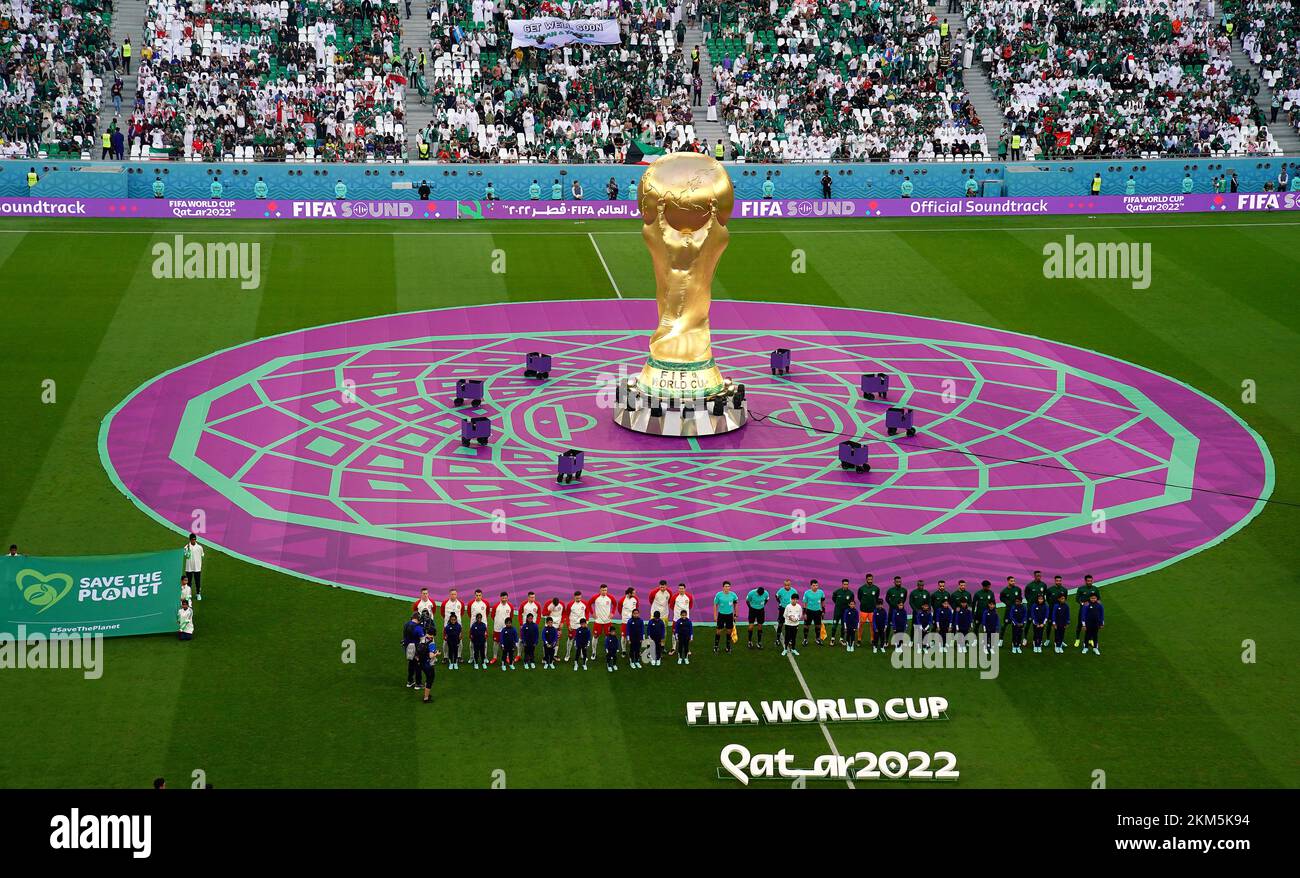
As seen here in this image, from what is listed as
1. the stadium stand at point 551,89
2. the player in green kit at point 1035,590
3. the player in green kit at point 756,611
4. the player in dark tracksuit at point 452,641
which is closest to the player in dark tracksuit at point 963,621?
the player in green kit at point 1035,590

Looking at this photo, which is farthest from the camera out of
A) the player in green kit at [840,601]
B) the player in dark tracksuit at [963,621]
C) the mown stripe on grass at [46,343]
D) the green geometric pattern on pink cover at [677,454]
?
the mown stripe on grass at [46,343]

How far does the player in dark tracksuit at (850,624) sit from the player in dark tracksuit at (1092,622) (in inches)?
144

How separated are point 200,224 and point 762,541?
34532 millimetres

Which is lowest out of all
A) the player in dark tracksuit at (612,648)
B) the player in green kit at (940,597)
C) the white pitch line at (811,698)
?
the white pitch line at (811,698)

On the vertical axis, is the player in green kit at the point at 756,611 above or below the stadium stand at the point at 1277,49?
below

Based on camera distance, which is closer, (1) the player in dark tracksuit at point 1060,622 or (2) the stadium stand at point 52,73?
(1) the player in dark tracksuit at point 1060,622

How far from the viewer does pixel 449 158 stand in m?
64.2

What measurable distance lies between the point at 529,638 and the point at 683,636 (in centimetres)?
244

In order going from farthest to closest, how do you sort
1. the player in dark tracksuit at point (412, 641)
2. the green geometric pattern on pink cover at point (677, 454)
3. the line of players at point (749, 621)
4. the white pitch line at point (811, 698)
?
the green geometric pattern on pink cover at point (677, 454) < the line of players at point (749, 621) < the player in dark tracksuit at point (412, 641) < the white pitch line at point (811, 698)

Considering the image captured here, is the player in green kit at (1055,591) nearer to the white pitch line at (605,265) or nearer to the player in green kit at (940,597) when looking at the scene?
the player in green kit at (940,597)

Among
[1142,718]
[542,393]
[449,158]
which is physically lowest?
[1142,718]

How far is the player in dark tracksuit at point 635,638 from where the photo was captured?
26062 mm

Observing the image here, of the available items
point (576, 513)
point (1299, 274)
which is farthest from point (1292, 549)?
point (1299, 274)

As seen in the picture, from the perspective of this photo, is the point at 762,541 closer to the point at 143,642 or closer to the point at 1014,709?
the point at 1014,709
